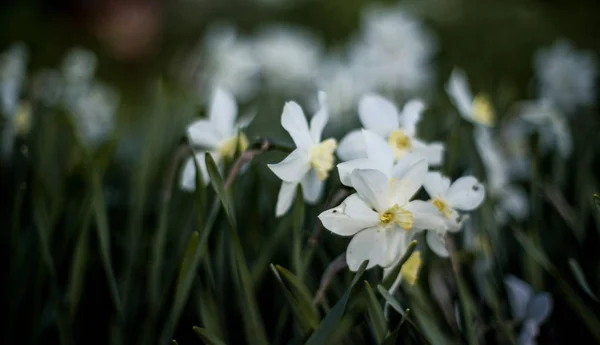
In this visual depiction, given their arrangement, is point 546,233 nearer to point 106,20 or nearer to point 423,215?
point 423,215

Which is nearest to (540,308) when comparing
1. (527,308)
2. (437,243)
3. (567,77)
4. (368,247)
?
(527,308)

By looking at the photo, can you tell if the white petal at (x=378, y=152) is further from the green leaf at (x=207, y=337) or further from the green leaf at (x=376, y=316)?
the green leaf at (x=207, y=337)

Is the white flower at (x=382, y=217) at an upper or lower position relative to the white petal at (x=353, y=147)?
lower

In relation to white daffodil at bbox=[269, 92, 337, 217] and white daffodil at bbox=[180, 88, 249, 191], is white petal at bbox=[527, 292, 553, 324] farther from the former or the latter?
white daffodil at bbox=[180, 88, 249, 191]

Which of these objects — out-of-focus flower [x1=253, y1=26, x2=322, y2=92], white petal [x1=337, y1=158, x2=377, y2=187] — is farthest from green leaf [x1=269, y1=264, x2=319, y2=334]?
out-of-focus flower [x1=253, y1=26, x2=322, y2=92]

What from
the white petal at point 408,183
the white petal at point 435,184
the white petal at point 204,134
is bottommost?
the white petal at point 435,184

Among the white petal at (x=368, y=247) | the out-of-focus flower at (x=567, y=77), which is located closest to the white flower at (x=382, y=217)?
the white petal at (x=368, y=247)
